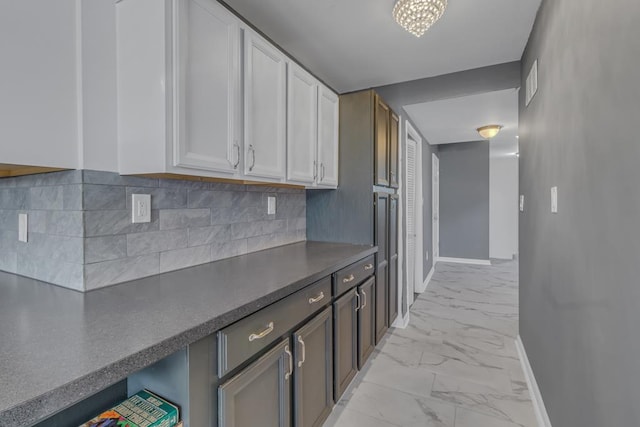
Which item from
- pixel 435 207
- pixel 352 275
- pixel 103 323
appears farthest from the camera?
pixel 435 207

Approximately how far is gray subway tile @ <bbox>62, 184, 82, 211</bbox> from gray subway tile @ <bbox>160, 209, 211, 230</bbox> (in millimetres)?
338

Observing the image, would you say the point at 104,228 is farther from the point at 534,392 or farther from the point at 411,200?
the point at 411,200

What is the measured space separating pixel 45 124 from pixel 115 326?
0.78 m

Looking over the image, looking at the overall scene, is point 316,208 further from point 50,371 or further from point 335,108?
point 50,371

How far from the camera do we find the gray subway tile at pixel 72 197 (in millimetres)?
1129

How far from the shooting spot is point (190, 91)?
4.05ft

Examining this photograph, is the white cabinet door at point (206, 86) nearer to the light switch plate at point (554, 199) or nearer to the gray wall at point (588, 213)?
the gray wall at point (588, 213)

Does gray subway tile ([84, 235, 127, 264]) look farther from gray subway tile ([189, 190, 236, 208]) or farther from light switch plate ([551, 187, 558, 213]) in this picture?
light switch plate ([551, 187, 558, 213])

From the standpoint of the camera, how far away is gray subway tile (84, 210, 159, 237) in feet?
3.76

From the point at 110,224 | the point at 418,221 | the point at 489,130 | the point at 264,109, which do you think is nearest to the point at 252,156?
the point at 264,109

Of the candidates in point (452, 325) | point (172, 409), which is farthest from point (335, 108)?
point (452, 325)

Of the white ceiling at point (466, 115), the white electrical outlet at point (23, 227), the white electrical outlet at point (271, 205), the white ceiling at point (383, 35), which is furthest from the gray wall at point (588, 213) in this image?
the white electrical outlet at point (23, 227)

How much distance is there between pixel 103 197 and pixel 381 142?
1976 mm

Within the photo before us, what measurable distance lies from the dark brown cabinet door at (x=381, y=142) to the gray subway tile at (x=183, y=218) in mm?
1316
